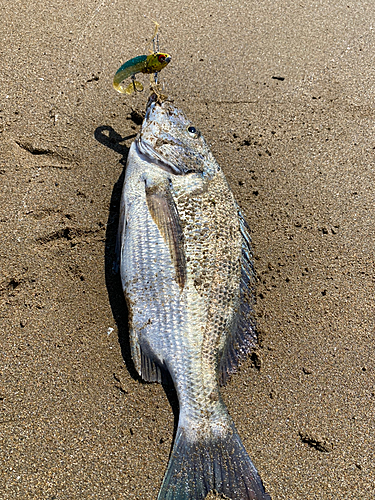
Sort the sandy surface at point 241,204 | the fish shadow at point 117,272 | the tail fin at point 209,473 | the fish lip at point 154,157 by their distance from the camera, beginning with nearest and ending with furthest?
the tail fin at point 209,473, the sandy surface at point 241,204, the fish shadow at point 117,272, the fish lip at point 154,157

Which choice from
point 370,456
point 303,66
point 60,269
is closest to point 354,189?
point 303,66

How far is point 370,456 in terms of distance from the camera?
2.52 metres

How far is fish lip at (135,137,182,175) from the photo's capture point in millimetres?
2855

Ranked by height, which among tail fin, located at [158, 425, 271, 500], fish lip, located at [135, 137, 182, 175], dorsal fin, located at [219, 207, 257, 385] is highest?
fish lip, located at [135, 137, 182, 175]

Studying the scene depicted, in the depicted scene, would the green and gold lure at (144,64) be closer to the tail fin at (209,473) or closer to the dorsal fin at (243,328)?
the dorsal fin at (243,328)

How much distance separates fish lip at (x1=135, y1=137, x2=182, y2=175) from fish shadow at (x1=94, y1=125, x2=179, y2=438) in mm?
344

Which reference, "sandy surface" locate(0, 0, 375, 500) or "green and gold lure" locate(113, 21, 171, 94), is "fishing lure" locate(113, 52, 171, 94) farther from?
"sandy surface" locate(0, 0, 375, 500)

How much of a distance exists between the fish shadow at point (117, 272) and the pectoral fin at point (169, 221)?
1.50 feet

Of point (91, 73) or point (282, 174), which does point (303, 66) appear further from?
point (91, 73)

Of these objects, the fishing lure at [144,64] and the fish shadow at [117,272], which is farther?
the fishing lure at [144,64]

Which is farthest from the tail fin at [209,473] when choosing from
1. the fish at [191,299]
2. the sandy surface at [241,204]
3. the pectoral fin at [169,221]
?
the pectoral fin at [169,221]

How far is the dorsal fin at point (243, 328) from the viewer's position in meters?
2.58

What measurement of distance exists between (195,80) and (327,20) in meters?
1.92

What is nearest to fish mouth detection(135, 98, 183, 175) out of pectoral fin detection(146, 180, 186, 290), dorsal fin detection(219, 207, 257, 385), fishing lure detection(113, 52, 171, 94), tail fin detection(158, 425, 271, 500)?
pectoral fin detection(146, 180, 186, 290)
